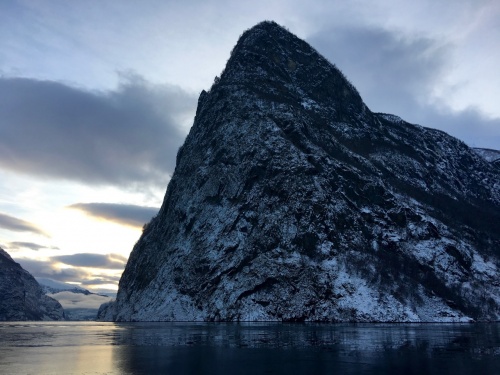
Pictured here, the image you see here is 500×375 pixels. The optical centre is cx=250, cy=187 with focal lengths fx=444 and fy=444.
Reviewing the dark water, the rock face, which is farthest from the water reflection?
the rock face

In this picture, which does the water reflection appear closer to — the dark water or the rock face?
the dark water

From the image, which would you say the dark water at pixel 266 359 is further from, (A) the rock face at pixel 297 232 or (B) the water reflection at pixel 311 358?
(A) the rock face at pixel 297 232

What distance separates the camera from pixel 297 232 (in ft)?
415

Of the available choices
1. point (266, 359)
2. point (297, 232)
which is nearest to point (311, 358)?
point (266, 359)

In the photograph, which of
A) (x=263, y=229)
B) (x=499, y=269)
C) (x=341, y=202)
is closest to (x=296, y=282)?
(x=263, y=229)

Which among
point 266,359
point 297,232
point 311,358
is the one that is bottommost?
point 266,359

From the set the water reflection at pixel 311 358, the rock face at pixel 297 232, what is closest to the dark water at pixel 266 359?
the water reflection at pixel 311 358

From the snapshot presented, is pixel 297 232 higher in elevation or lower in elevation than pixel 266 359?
higher

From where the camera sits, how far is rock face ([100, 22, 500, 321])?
116188 millimetres

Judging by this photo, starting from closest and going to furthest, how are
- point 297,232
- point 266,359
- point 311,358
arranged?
1. point 311,358
2. point 266,359
3. point 297,232

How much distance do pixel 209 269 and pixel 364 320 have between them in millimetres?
45842

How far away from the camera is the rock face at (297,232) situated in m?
116

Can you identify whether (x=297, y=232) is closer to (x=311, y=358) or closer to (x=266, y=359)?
(x=311, y=358)

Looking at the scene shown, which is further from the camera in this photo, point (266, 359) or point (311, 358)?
point (266, 359)
